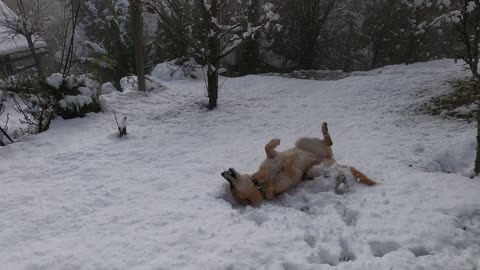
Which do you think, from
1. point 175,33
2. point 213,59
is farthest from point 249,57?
point 213,59

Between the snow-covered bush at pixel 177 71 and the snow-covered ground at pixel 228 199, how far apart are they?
155 inches

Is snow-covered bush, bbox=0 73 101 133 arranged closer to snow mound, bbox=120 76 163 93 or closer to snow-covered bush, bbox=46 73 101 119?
snow-covered bush, bbox=46 73 101 119

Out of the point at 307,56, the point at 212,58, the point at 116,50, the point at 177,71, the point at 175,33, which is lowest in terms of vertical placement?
the point at 177,71

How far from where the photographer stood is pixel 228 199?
3.55 meters

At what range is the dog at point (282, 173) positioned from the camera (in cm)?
341

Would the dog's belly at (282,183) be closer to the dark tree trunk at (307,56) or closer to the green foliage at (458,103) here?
the green foliage at (458,103)

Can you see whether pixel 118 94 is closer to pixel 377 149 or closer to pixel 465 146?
pixel 377 149

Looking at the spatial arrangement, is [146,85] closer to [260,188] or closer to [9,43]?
[260,188]

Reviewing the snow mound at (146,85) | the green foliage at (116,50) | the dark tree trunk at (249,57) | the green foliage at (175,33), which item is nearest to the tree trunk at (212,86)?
the snow mound at (146,85)

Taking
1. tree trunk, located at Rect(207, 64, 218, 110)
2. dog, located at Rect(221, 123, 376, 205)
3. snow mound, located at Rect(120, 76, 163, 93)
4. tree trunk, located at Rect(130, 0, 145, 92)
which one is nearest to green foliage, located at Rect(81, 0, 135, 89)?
snow mound, located at Rect(120, 76, 163, 93)

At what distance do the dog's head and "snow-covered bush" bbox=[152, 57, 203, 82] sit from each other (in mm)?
7181

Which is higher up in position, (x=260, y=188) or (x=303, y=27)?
(x=303, y=27)

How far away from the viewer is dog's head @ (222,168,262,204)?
11.1 feet

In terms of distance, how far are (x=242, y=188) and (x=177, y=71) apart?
754 cm
